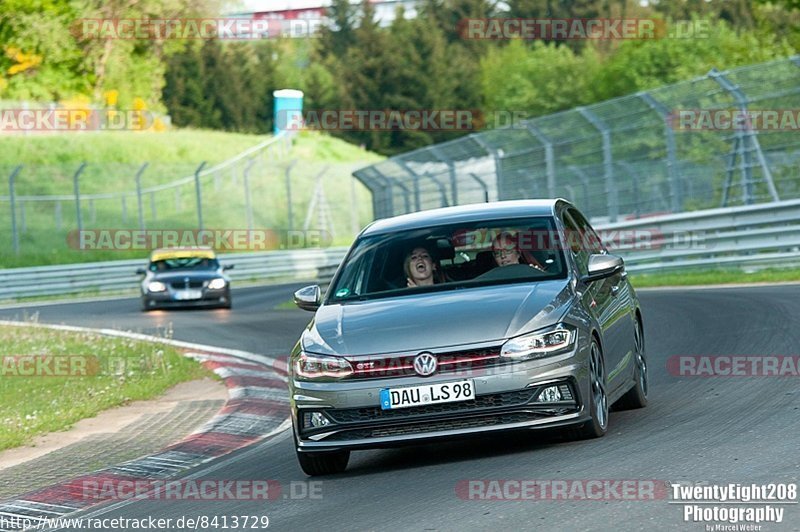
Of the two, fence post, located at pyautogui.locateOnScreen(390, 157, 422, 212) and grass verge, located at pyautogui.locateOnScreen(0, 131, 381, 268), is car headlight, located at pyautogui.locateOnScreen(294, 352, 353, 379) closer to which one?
fence post, located at pyautogui.locateOnScreen(390, 157, 422, 212)

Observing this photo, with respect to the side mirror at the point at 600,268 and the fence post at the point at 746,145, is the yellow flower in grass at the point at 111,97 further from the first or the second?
the side mirror at the point at 600,268

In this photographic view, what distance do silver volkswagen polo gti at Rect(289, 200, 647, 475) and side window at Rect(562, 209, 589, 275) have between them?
32 mm

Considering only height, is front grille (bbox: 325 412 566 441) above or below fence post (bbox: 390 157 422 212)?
above

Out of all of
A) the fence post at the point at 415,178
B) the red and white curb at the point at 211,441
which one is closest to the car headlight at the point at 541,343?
the red and white curb at the point at 211,441

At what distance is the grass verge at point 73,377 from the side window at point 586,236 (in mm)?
4334

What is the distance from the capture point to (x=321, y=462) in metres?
8.63

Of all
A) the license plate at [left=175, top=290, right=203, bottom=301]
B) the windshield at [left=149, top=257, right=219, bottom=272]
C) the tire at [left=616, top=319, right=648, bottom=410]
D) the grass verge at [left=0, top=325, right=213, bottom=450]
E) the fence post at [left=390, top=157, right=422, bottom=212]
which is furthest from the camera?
the fence post at [left=390, top=157, right=422, bottom=212]

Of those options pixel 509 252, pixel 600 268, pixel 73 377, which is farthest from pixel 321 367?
pixel 73 377

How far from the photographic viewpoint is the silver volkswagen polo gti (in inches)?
321

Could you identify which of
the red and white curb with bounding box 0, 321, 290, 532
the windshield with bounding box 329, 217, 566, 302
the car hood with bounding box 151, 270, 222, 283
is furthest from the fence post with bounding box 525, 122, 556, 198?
the windshield with bounding box 329, 217, 566, 302

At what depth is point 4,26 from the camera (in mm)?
79000

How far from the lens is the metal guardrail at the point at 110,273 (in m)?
40.2

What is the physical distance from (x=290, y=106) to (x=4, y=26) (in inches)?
769

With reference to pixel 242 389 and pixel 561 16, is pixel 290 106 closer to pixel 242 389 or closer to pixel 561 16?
pixel 561 16
